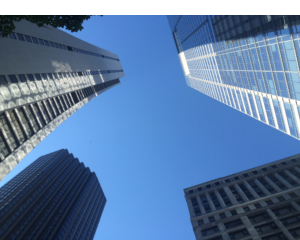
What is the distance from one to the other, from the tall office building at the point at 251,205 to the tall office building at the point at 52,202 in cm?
6900

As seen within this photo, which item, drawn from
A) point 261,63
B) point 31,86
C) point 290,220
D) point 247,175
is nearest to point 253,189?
point 247,175

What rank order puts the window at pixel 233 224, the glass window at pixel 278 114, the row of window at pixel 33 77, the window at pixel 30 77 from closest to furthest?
1. the row of window at pixel 33 77
2. the glass window at pixel 278 114
3. the window at pixel 30 77
4. the window at pixel 233 224

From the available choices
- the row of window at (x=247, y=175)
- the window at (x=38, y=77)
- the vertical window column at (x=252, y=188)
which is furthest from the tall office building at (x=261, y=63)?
the window at (x=38, y=77)

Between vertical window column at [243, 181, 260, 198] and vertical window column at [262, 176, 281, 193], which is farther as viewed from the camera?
vertical window column at [243, 181, 260, 198]

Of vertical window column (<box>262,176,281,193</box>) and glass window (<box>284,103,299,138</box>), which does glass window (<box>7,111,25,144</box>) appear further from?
vertical window column (<box>262,176,281,193</box>)

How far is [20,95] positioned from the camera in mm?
35812

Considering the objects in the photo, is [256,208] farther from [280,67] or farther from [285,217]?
[280,67]

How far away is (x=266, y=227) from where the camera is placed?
142ft

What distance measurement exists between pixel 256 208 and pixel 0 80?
59.4m

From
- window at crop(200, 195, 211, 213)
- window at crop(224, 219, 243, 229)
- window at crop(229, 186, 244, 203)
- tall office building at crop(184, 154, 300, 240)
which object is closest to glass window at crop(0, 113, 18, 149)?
tall office building at crop(184, 154, 300, 240)

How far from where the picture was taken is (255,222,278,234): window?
42500 millimetres

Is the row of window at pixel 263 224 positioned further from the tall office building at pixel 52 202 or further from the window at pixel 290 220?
the tall office building at pixel 52 202

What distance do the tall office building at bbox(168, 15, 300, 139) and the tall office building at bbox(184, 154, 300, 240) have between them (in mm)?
20854

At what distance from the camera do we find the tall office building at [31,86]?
3253 cm
